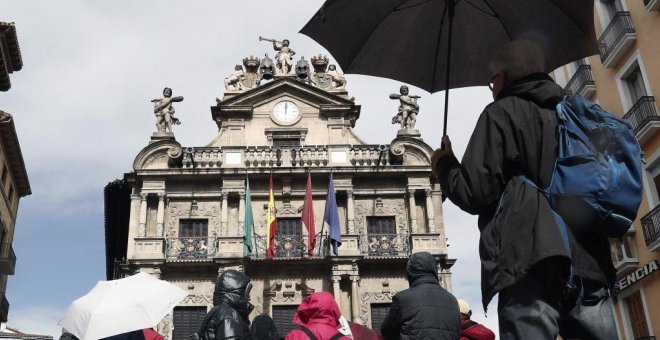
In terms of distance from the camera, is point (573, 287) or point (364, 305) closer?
point (573, 287)

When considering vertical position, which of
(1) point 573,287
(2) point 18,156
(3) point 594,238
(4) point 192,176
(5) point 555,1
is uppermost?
(2) point 18,156

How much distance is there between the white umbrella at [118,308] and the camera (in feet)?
21.6

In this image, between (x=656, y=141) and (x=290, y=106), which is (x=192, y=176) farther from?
(x=656, y=141)

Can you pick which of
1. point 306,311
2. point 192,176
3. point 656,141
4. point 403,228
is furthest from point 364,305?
point 306,311

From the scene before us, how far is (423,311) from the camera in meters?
5.04

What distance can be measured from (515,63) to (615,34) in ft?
59.4

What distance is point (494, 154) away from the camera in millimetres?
2848

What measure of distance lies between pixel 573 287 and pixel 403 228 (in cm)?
2257

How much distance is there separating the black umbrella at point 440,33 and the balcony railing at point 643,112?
13.7 metres

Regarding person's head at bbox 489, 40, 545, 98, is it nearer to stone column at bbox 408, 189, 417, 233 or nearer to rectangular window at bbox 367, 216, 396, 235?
stone column at bbox 408, 189, 417, 233

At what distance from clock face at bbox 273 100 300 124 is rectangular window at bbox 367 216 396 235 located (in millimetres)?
5679

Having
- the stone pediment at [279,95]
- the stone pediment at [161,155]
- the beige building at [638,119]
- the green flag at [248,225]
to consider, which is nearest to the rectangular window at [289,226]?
the green flag at [248,225]

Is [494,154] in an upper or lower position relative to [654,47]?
lower

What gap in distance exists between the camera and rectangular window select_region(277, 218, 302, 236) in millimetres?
25203
